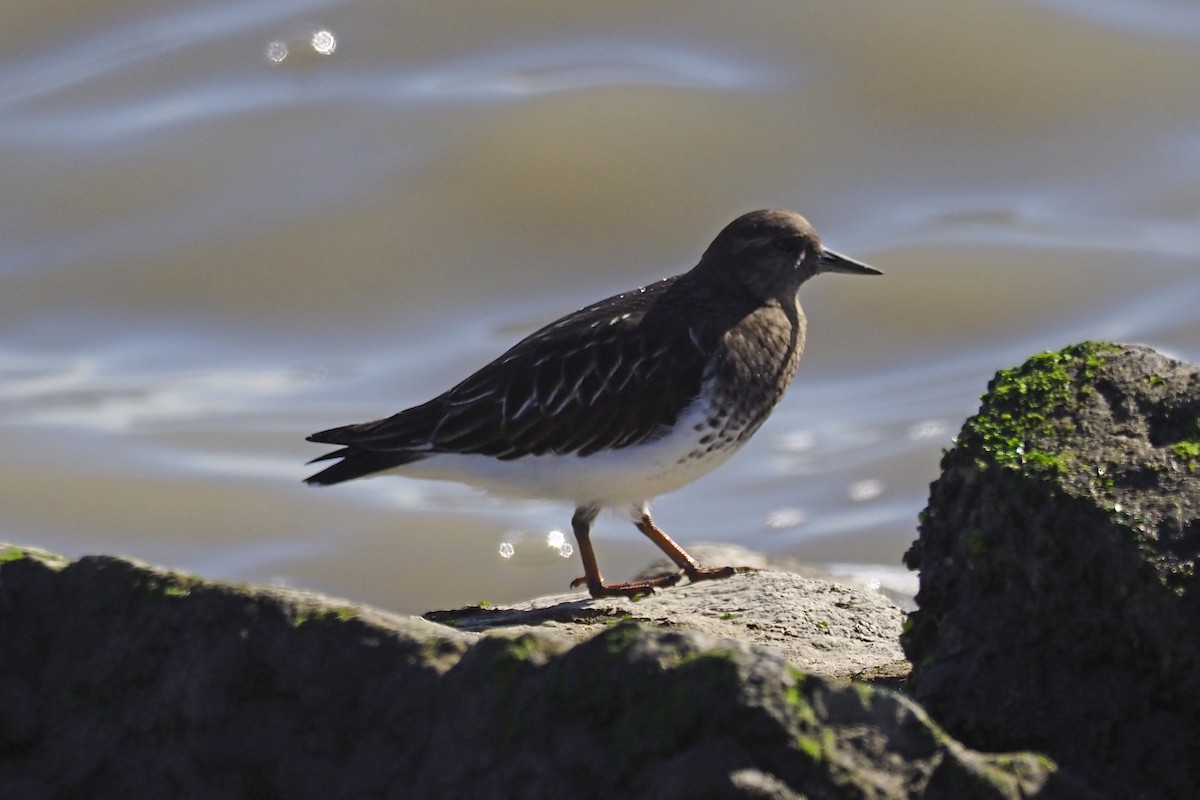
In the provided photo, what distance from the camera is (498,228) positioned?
1308cm

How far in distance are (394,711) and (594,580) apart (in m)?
3.23

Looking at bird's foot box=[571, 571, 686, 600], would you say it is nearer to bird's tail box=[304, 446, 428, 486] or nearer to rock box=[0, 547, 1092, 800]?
bird's tail box=[304, 446, 428, 486]

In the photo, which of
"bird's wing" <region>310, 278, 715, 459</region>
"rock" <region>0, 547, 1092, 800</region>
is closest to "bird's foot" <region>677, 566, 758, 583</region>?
"bird's wing" <region>310, 278, 715, 459</region>

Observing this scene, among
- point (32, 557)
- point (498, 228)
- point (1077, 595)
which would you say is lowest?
point (1077, 595)

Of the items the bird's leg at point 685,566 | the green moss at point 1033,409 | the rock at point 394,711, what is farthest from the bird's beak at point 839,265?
the rock at point 394,711

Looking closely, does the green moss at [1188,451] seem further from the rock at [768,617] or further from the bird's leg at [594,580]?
the bird's leg at [594,580]

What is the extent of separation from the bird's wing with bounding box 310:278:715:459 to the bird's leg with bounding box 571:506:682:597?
1.28 feet

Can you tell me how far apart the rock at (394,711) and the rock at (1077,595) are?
0.68 m

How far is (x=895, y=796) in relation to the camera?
10.0ft

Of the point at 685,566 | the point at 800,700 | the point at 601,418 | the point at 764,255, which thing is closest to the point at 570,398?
the point at 601,418

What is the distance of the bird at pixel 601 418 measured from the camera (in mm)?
6512

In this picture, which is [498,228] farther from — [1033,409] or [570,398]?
[1033,409]

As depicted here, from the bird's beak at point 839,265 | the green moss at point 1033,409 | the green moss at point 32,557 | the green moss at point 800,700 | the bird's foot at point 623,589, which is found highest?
the bird's beak at point 839,265

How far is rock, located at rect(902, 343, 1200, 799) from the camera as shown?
3861 millimetres
